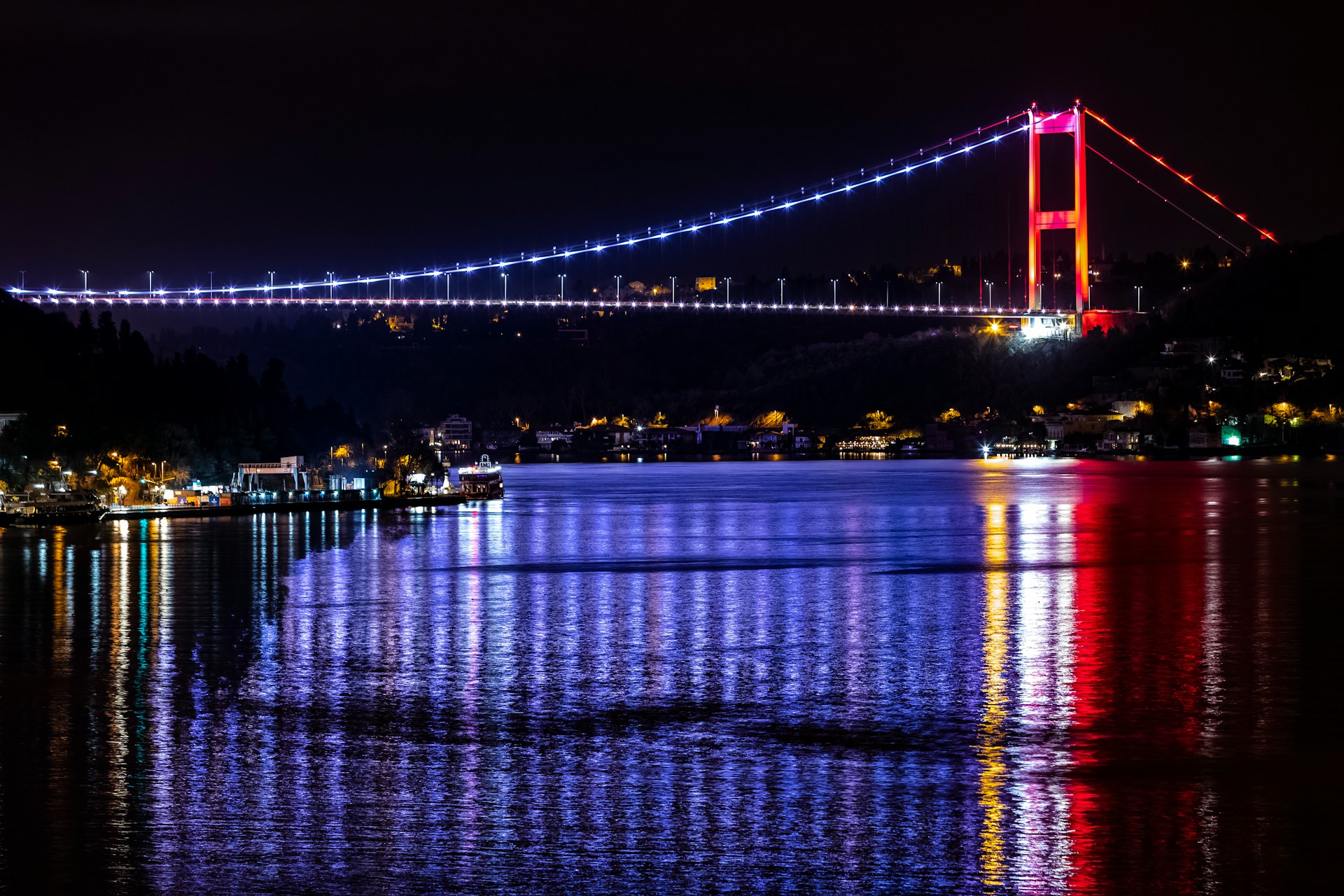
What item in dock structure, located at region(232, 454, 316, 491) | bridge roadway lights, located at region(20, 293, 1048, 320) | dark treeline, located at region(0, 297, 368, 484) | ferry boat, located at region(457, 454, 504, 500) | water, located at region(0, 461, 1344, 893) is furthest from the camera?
bridge roadway lights, located at region(20, 293, 1048, 320)

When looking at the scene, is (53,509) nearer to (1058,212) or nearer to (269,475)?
(269,475)

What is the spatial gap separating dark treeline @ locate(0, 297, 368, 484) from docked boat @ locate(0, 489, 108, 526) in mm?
2252

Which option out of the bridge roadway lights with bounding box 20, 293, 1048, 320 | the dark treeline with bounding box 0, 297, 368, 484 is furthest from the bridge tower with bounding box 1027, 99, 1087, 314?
the dark treeline with bounding box 0, 297, 368, 484

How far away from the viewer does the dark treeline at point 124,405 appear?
1252 inches

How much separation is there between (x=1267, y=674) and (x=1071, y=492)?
83.3 feet

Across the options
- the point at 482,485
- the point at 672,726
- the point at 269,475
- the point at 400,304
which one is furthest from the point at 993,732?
the point at 400,304

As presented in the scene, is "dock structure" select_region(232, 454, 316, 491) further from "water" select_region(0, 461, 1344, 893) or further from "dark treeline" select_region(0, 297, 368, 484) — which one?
"water" select_region(0, 461, 1344, 893)

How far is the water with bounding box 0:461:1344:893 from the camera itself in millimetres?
4379

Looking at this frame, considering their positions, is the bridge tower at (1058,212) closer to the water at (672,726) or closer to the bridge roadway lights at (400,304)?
the bridge roadway lights at (400,304)

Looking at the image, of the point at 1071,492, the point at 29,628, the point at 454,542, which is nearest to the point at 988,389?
the point at 1071,492

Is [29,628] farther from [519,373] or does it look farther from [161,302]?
[519,373]

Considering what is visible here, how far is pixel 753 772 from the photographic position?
5473 millimetres

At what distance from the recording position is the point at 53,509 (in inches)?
1050

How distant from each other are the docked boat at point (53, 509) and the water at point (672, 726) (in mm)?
11926
